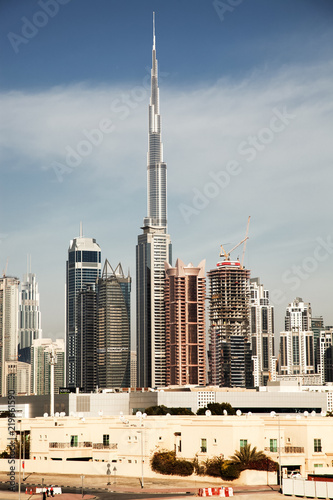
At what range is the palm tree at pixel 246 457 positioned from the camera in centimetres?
8756

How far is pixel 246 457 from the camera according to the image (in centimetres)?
8781

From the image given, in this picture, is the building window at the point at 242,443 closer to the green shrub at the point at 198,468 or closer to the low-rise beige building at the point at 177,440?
the low-rise beige building at the point at 177,440

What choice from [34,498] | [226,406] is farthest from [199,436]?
[226,406]

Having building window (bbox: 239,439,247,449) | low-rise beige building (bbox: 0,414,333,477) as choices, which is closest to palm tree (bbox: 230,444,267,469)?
building window (bbox: 239,439,247,449)

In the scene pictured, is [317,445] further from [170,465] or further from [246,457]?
[170,465]

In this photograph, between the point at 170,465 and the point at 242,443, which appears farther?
the point at 170,465

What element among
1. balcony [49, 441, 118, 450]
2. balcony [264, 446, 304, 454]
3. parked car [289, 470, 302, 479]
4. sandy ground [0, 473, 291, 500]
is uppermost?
balcony [264, 446, 304, 454]

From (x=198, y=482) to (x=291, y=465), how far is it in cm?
1068

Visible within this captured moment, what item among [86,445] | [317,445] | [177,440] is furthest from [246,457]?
[86,445]

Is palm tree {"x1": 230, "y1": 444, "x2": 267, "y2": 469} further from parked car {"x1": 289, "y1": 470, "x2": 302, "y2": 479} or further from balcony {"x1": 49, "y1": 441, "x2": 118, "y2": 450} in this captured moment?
balcony {"x1": 49, "y1": 441, "x2": 118, "y2": 450}

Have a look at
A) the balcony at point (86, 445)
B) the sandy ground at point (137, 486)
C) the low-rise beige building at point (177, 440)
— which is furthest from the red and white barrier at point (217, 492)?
the balcony at point (86, 445)

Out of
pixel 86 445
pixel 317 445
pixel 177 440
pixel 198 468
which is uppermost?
pixel 177 440

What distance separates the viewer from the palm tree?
87.6 m

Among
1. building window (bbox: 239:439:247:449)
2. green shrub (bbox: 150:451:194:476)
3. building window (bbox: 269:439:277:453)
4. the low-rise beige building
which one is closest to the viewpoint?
building window (bbox: 239:439:247:449)
